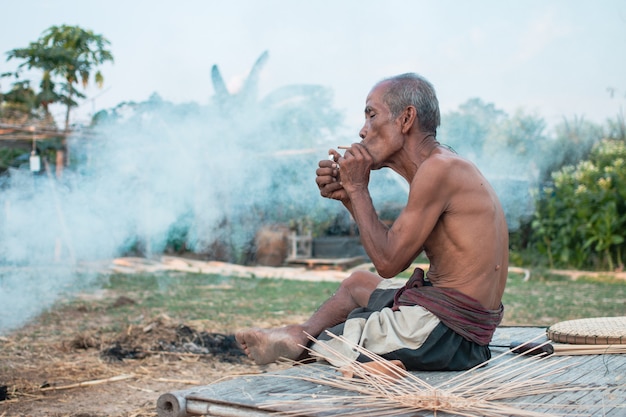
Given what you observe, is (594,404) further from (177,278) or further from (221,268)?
(221,268)

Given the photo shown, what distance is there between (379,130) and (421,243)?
0.59 m

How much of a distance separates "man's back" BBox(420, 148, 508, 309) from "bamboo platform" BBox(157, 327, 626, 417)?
407 millimetres

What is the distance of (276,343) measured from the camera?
314cm

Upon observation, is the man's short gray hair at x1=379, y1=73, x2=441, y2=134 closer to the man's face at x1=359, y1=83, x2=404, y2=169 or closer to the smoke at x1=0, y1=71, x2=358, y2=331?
the man's face at x1=359, y1=83, x2=404, y2=169

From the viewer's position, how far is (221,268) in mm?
15125

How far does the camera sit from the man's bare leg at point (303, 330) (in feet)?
10.3

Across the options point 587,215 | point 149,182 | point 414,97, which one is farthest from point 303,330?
point 587,215

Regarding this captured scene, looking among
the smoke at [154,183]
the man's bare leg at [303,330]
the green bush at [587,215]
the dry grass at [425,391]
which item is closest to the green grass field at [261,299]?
the smoke at [154,183]

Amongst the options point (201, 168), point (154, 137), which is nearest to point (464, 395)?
point (154, 137)

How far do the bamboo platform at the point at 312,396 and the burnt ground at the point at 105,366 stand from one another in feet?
5.68

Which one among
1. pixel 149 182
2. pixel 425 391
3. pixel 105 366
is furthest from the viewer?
pixel 149 182

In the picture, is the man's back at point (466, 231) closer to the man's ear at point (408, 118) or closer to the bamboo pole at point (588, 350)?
the man's ear at point (408, 118)

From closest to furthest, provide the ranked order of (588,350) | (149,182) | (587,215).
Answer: (588,350), (149,182), (587,215)

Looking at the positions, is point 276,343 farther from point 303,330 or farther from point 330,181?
point 330,181
